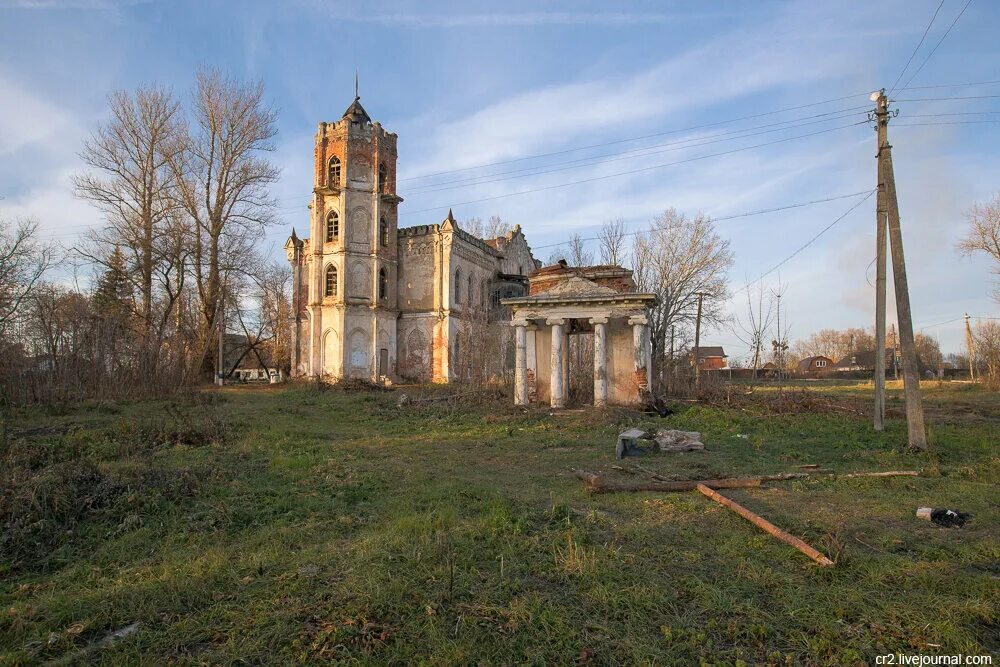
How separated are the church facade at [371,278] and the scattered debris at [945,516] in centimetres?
2687

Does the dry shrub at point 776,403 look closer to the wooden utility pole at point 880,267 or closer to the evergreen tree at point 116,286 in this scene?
the wooden utility pole at point 880,267

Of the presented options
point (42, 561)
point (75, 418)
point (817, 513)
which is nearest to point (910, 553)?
point (817, 513)

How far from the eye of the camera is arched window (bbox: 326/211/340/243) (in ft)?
113

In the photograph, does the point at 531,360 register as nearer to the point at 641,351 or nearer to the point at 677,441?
the point at 641,351

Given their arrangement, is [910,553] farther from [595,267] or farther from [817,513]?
[595,267]

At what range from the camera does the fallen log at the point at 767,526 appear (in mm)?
5039

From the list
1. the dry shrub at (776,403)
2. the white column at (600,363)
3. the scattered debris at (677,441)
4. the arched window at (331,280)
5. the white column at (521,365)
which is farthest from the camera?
the arched window at (331,280)

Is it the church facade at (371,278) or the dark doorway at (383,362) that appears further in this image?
the dark doorway at (383,362)

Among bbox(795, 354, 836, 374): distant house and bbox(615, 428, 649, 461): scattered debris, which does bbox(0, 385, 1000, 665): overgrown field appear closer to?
bbox(615, 428, 649, 461): scattered debris

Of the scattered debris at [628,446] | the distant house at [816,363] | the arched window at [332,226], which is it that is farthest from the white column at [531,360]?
the distant house at [816,363]

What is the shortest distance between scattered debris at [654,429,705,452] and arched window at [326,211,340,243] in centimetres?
2735

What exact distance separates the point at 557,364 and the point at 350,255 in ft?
61.0

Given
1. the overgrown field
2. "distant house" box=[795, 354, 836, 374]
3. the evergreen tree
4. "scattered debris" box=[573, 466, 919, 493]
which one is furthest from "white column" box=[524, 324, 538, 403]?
"distant house" box=[795, 354, 836, 374]

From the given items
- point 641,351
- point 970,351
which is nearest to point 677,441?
point 641,351
